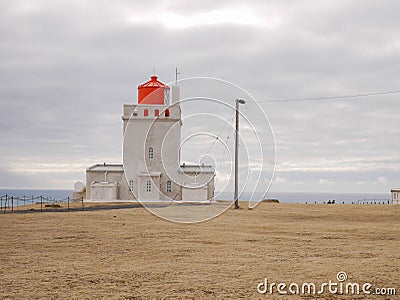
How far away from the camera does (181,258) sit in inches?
564

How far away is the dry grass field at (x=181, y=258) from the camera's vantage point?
10.7 meters

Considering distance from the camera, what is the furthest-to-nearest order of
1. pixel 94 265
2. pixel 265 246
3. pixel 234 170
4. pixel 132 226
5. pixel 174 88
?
pixel 174 88 → pixel 234 170 → pixel 132 226 → pixel 265 246 → pixel 94 265

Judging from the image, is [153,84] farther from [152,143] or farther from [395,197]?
[395,197]

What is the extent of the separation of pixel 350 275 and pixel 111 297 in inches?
198

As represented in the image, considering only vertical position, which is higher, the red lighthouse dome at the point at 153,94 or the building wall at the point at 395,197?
the red lighthouse dome at the point at 153,94

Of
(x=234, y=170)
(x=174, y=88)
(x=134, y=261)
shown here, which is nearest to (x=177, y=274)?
(x=134, y=261)

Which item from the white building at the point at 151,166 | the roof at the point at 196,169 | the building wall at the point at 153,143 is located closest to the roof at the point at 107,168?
the white building at the point at 151,166

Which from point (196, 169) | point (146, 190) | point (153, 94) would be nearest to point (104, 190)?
point (146, 190)

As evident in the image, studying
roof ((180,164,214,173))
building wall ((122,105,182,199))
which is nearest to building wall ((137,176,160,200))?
building wall ((122,105,182,199))

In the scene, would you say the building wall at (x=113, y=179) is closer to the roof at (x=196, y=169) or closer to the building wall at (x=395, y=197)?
the roof at (x=196, y=169)

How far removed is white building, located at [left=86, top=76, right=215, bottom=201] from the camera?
44.8 m

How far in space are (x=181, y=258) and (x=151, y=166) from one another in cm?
3146

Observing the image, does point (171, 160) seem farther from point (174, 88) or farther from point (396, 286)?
point (396, 286)

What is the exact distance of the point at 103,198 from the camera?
4462 cm
